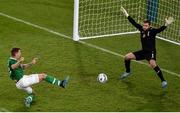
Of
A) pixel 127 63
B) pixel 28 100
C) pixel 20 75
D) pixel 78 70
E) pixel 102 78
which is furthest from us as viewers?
pixel 78 70

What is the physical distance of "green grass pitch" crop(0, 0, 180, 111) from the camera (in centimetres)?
1323

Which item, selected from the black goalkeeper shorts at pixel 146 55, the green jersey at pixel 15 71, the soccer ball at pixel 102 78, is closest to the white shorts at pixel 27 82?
the green jersey at pixel 15 71

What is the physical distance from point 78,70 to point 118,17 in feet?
18.8

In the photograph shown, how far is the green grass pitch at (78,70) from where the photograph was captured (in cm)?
1323

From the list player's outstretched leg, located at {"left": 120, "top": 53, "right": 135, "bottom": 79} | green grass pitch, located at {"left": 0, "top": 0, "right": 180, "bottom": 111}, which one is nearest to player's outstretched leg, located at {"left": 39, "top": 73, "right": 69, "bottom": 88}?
green grass pitch, located at {"left": 0, "top": 0, "right": 180, "bottom": 111}

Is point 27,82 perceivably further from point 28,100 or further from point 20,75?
point 28,100

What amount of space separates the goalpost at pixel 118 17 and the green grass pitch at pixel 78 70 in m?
0.50

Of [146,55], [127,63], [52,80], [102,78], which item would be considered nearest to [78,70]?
[102,78]

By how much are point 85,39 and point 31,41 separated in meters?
1.99

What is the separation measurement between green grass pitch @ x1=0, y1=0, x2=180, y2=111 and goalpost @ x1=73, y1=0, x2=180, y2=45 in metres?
0.50

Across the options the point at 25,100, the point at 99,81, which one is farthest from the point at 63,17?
the point at 25,100

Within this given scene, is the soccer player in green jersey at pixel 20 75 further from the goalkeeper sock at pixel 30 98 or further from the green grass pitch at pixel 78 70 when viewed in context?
the green grass pitch at pixel 78 70

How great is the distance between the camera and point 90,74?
15430 millimetres

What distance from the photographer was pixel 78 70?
51.4 feet
